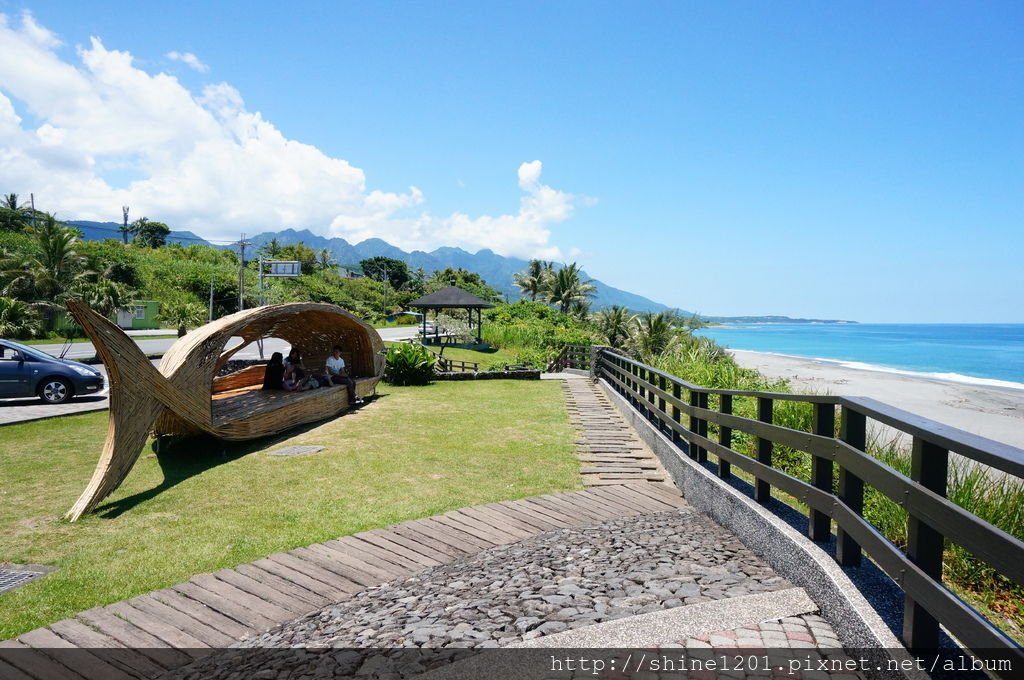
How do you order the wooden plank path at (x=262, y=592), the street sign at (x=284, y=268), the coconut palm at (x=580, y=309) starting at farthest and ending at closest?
the street sign at (x=284, y=268)
the coconut palm at (x=580, y=309)
the wooden plank path at (x=262, y=592)

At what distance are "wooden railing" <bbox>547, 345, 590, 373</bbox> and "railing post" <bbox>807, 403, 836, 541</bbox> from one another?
66.8 ft

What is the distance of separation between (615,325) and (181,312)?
31.3 metres

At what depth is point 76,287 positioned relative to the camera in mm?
31000

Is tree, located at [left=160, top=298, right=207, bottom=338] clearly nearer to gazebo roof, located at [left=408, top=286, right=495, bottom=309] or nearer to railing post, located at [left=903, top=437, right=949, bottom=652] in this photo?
gazebo roof, located at [left=408, top=286, right=495, bottom=309]

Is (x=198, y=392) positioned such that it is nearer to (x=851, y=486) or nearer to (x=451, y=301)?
(x=851, y=486)

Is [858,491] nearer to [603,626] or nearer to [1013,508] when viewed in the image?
[603,626]

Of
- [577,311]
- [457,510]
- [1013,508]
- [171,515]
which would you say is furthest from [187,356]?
[577,311]

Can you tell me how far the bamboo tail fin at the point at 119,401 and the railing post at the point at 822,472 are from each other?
6558mm

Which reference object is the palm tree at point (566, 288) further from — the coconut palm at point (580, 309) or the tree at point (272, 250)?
the tree at point (272, 250)

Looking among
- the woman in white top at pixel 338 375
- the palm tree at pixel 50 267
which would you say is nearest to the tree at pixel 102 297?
the palm tree at pixel 50 267

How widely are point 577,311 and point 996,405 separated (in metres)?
30.4

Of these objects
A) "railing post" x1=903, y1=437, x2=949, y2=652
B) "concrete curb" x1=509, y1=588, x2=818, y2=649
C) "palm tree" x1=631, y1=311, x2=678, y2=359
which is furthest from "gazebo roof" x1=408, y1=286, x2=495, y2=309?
"railing post" x1=903, y1=437, x2=949, y2=652

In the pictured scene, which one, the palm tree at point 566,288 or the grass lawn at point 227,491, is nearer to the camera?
the grass lawn at point 227,491

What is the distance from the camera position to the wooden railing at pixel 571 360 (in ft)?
79.8
